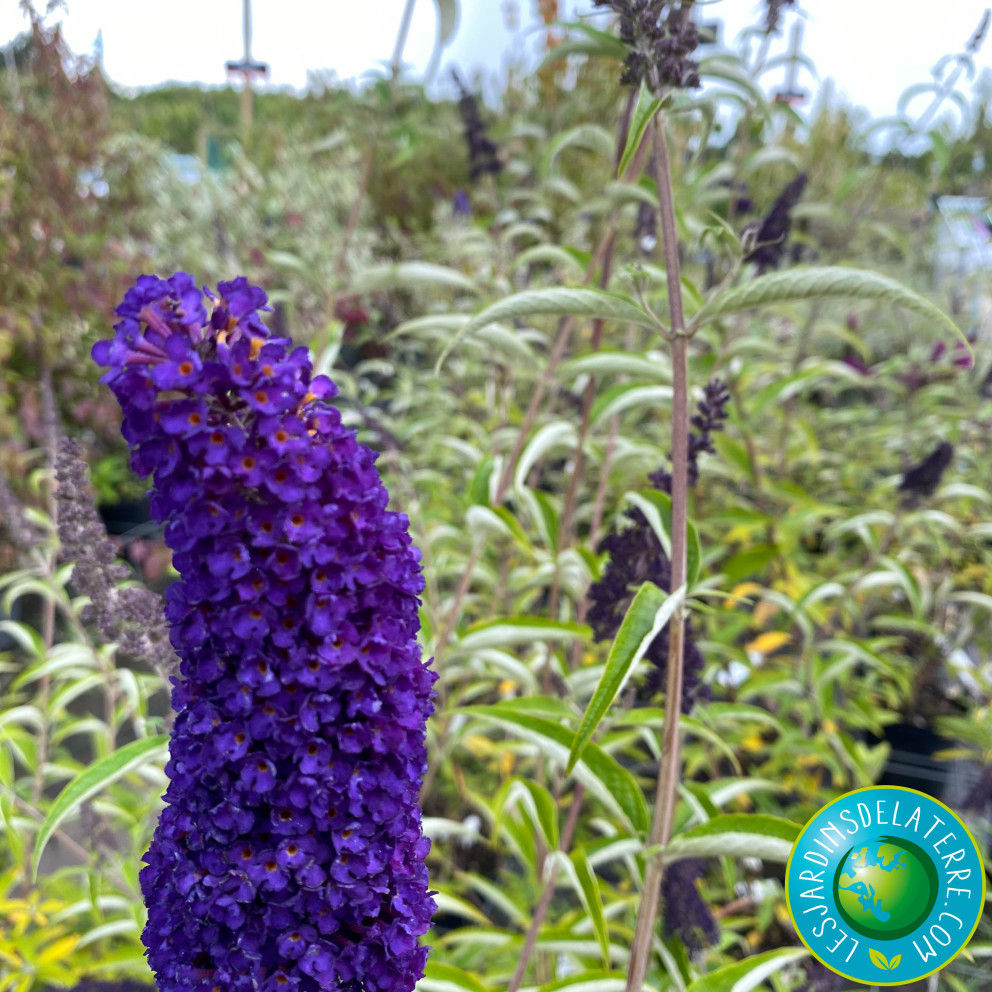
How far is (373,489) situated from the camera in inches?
19.6

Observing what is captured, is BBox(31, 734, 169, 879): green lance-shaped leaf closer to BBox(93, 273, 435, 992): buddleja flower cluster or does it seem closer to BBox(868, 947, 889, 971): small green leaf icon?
BBox(93, 273, 435, 992): buddleja flower cluster

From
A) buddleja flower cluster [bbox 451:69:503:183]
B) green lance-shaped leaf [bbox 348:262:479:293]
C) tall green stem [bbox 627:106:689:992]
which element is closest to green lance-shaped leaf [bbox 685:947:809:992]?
tall green stem [bbox 627:106:689:992]

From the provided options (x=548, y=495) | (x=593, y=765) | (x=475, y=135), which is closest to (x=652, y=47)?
(x=593, y=765)

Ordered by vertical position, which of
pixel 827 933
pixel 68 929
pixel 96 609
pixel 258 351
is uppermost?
pixel 258 351

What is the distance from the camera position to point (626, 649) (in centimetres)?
60

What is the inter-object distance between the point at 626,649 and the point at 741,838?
0.21 meters

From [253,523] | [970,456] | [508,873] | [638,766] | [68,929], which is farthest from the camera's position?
[970,456]

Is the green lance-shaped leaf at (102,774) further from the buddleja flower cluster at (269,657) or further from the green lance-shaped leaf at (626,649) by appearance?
the green lance-shaped leaf at (626,649)

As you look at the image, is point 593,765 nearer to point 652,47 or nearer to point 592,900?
point 592,900

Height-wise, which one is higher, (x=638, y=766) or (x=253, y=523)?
(x=253, y=523)

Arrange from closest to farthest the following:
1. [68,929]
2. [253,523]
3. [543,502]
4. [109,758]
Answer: [253,523] < [109,758] < [543,502] < [68,929]

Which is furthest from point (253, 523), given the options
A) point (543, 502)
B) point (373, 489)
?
point (543, 502)

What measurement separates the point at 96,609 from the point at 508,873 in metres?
0.98

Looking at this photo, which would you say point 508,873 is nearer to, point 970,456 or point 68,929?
point 68,929
